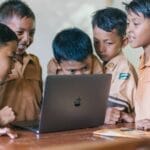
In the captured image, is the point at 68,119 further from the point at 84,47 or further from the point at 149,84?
the point at 84,47

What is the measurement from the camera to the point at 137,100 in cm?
153

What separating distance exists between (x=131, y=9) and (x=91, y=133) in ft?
2.11

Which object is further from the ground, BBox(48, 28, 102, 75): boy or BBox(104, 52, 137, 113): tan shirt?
BBox(48, 28, 102, 75): boy

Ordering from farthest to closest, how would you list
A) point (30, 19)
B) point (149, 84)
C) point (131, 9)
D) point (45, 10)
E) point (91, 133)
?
point (45, 10) < point (30, 19) < point (131, 9) < point (149, 84) < point (91, 133)


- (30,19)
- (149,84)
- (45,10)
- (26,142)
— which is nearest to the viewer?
(26,142)

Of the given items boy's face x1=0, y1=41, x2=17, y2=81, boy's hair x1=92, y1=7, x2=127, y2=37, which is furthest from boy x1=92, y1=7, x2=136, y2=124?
boy's face x1=0, y1=41, x2=17, y2=81

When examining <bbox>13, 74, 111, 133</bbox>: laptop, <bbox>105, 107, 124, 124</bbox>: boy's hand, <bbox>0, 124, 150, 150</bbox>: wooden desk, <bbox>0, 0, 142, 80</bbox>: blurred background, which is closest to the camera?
<bbox>0, 124, 150, 150</bbox>: wooden desk

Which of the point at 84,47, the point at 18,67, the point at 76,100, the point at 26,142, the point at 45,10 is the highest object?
the point at 45,10

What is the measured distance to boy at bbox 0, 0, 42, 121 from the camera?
1.56 meters

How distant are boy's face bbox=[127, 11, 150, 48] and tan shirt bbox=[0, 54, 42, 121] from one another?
0.44 metres

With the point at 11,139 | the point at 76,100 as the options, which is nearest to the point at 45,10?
the point at 76,100

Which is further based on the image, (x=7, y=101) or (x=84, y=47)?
(x=84, y=47)

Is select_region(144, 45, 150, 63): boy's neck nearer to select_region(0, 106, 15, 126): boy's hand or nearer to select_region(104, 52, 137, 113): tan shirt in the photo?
select_region(104, 52, 137, 113): tan shirt

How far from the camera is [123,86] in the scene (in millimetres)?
1611
